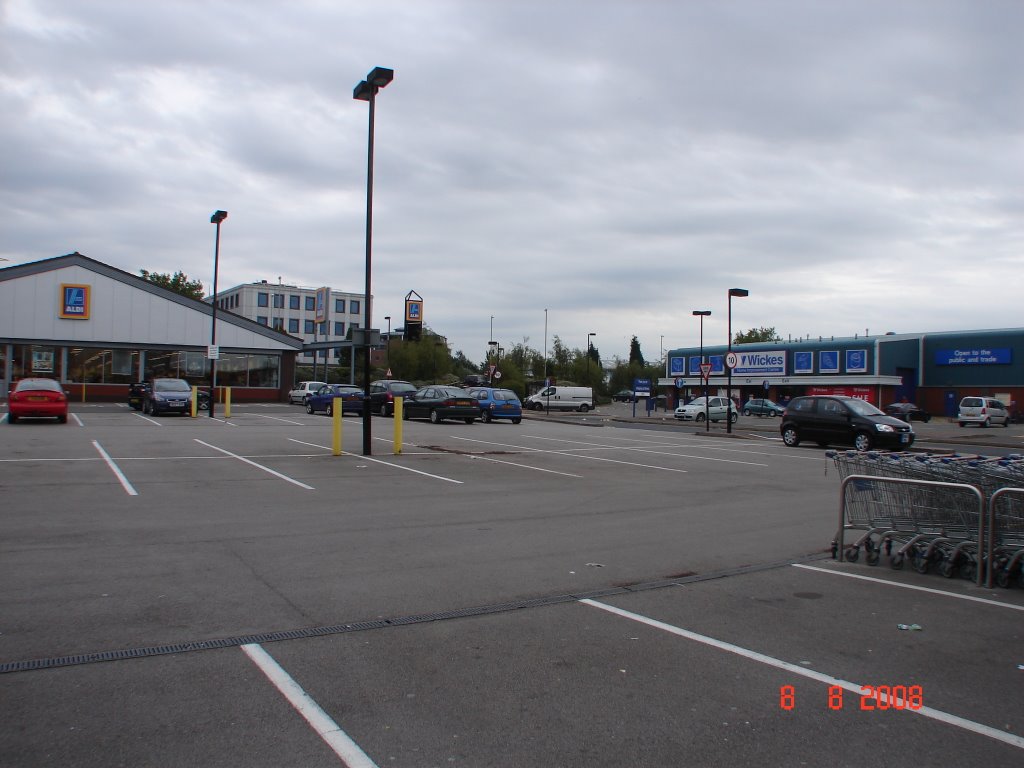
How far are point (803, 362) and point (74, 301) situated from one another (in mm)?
51606

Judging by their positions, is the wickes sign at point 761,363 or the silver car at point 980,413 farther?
the wickes sign at point 761,363

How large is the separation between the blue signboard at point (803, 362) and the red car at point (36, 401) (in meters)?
53.1

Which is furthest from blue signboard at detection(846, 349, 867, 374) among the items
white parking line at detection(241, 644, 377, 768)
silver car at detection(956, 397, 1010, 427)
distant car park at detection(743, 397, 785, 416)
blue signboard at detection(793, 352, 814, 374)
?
white parking line at detection(241, 644, 377, 768)

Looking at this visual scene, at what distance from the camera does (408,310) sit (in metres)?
22.2

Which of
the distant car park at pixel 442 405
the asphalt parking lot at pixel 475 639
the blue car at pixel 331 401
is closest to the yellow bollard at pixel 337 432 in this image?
the asphalt parking lot at pixel 475 639

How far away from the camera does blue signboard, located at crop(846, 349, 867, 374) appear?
194 ft

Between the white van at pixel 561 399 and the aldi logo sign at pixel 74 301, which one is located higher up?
the aldi logo sign at pixel 74 301

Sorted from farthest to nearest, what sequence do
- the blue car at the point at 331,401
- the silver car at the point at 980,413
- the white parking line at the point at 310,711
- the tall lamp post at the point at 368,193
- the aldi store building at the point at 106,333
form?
the silver car at the point at 980,413
the aldi store building at the point at 106,333
the blue car at the point at 331,401
the tall lamp post at the point at 368,193
the white parking line at the point at 310,711

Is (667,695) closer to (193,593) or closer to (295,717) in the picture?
(295,717)

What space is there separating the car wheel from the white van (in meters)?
29.1

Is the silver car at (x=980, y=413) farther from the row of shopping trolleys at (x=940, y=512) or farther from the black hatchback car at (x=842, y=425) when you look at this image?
the row of shopping trolleys at (x=940, y=512)

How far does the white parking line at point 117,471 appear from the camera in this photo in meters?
11.7

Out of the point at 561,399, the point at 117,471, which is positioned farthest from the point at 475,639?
the point at 561,399

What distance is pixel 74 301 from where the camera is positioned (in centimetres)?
4400
